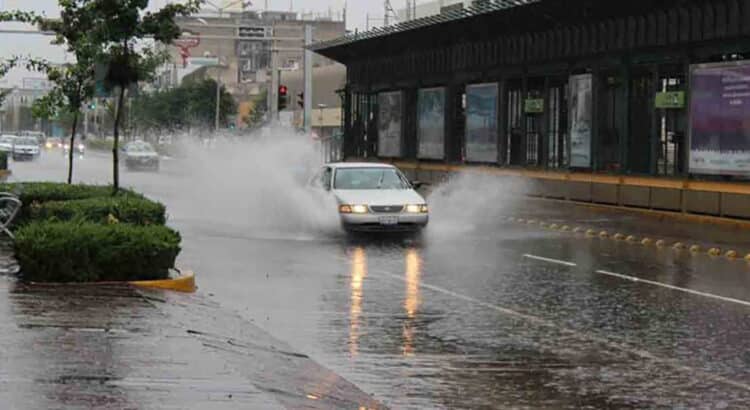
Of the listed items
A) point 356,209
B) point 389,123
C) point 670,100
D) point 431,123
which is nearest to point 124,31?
point 356,209

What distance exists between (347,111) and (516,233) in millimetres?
31922

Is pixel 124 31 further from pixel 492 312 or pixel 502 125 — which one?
pixel 502 125

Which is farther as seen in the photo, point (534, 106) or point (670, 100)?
point (534, 106)

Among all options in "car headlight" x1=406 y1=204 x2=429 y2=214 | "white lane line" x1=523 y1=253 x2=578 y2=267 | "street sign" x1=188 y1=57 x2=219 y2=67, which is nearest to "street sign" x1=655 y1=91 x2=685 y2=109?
"car headlight" x1=406 y1=204 x2=429 y2=214

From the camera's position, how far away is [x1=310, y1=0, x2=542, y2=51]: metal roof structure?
131 feet

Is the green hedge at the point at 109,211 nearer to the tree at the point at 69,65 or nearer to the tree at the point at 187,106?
the tree at the point at 69,65

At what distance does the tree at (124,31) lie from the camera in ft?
76.1

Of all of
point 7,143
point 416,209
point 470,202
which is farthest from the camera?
point 7,143

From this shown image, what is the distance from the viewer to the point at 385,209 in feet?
79.3

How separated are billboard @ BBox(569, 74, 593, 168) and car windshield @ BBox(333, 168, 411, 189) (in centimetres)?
1225

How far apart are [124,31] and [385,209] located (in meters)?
5.72

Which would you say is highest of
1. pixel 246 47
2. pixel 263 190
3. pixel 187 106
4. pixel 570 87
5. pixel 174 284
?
pixel 246 47

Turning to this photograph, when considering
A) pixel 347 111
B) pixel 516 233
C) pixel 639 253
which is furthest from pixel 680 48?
pixel 347 111

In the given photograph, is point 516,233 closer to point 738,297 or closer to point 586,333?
point 738,297
